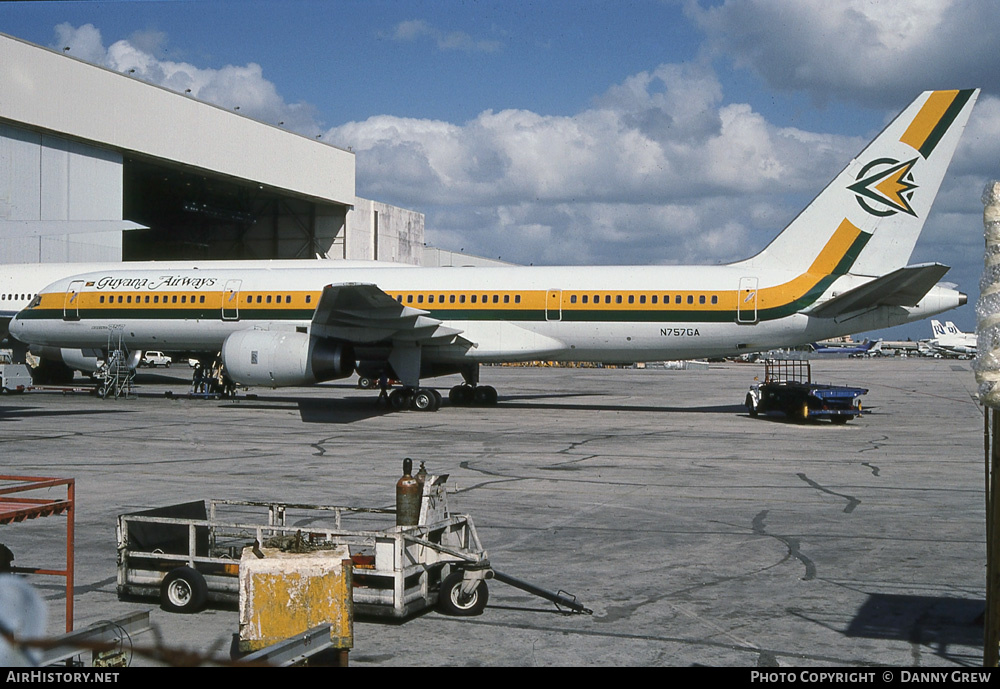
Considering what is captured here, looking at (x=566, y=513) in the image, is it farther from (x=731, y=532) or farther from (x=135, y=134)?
(x=135, y=134)

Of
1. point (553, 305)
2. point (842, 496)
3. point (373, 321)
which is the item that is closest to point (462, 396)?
point (553, 305)

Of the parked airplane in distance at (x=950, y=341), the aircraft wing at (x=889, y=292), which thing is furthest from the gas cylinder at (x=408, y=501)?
the parked airplane in distance at (x=950, y=341)

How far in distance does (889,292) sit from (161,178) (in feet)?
138

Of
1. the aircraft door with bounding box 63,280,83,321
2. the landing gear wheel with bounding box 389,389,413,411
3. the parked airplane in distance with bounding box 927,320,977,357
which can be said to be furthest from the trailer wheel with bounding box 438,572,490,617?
the parked airplane in distance with bounding box 927,320,977,357

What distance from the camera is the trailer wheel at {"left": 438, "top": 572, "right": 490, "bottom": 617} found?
23.2ft

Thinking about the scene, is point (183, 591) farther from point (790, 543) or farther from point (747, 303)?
point (747, 303)

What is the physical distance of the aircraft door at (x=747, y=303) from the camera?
23.8 metres

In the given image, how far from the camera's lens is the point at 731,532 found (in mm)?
10062

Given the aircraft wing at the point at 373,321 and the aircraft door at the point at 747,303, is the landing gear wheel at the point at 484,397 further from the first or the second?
the aircraft door at the point at 747,303

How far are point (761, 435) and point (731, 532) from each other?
35.7 feet

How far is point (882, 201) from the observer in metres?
23.6

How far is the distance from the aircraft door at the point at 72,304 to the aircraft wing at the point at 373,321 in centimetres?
992

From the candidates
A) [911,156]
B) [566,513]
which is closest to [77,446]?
[566,513]
